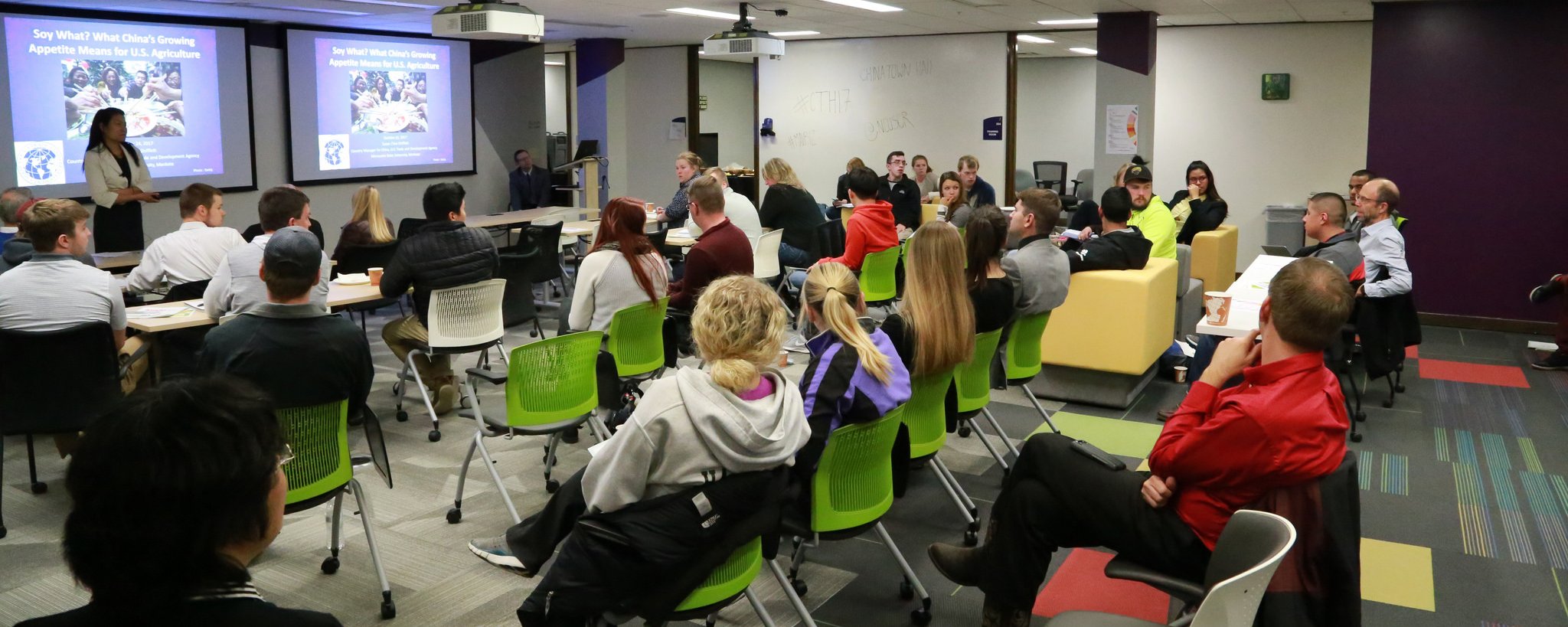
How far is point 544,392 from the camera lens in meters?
4.08

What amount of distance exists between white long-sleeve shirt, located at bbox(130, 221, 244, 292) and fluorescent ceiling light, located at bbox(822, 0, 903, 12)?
17.2 ft

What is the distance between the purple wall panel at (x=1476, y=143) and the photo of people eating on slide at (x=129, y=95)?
1014 cm

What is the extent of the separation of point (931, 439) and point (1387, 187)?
3619mm

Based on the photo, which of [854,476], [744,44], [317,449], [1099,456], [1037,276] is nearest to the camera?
[1099,456]

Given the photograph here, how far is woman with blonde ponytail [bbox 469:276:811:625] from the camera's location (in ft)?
8.21

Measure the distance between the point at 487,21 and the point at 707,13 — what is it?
147 inches

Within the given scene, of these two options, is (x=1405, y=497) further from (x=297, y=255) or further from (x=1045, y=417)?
(x=297, y=255)

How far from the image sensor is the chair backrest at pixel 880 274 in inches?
282

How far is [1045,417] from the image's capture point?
5.14m

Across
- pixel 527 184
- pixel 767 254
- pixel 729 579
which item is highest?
pixel 527 184

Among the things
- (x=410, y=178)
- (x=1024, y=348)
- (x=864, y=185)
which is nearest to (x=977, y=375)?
(x=1024, y=348)

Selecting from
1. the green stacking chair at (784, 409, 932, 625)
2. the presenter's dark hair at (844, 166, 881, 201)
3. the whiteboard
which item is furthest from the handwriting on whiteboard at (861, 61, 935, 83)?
the green stacking chair at (784, 409, 932, 625)

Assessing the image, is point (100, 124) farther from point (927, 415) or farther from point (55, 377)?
point (927, 415)

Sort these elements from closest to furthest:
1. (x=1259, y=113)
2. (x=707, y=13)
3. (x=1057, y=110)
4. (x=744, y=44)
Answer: (x=744, y=44)
(x=707, y=13)
(x=1259, y=113)
(x=1057, y=110)
